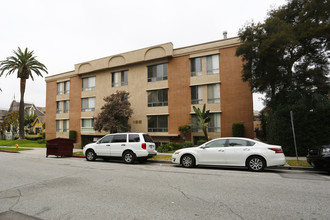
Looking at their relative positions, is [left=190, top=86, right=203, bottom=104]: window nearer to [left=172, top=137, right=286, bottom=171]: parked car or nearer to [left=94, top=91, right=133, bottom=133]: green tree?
[left=94, top=91, right=133, bottom=133]: green tree

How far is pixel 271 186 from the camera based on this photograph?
602cm

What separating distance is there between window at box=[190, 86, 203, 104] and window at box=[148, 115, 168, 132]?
11.2ft

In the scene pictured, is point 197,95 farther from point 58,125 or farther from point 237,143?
point 58,125

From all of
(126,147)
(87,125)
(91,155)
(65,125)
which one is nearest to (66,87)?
(65,125)

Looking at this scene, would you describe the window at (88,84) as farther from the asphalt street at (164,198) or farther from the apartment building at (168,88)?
the asphalt street at (164,198)

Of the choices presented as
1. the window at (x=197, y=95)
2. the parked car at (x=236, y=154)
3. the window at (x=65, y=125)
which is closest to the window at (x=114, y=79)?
the window at (x=65, y=125)

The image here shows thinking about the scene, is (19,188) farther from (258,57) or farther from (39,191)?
(258,57)

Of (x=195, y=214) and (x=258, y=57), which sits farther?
(x=258, y=57)

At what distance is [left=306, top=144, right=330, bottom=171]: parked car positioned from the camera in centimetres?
788

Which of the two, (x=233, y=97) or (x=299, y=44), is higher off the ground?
(x=299, y=44)

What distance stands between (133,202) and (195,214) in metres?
1.51

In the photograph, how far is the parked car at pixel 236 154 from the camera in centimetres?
845

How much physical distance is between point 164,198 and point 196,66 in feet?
54.7

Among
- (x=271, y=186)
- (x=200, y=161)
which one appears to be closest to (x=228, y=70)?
(x=200, y=161)
